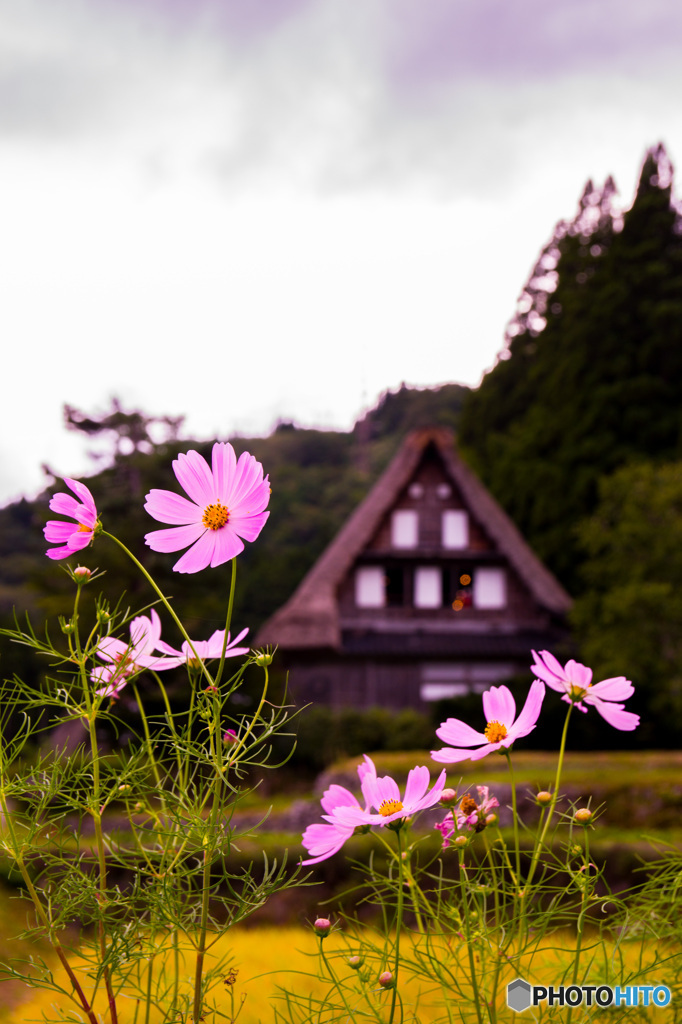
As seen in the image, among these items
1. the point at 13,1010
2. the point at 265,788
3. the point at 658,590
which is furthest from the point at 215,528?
the point at 265,788

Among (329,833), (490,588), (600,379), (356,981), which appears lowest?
(490,588)

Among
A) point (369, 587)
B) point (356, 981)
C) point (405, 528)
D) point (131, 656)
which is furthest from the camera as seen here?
point (405, 528)

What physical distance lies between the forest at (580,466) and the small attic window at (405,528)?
2993 millimetres

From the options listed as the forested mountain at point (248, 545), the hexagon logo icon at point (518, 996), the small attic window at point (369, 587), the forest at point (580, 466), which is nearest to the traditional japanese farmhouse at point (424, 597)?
the small attic window at point (369, 587)

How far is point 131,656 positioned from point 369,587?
13445 millimetres

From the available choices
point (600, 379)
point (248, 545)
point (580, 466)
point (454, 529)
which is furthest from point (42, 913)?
point (248, 545)

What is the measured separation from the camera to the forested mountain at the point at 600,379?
16.0 metres

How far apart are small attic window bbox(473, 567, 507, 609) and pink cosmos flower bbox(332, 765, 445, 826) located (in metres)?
13.7

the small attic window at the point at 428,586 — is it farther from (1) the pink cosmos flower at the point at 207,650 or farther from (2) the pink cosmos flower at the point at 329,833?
(2) the pink cosmos flower at the point at 329,833

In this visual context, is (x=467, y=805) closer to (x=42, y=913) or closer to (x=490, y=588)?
(x=42, y=913)

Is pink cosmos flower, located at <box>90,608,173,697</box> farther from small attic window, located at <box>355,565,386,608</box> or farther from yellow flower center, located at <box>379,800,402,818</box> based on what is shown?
small attic window, located at <box>355,565,386,608</box>

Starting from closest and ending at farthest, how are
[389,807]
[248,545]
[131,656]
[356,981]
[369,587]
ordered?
[389,807], [131,656], [356,981], [369,587], [248,545]

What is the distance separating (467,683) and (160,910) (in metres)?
13.3

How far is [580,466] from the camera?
16.4m
